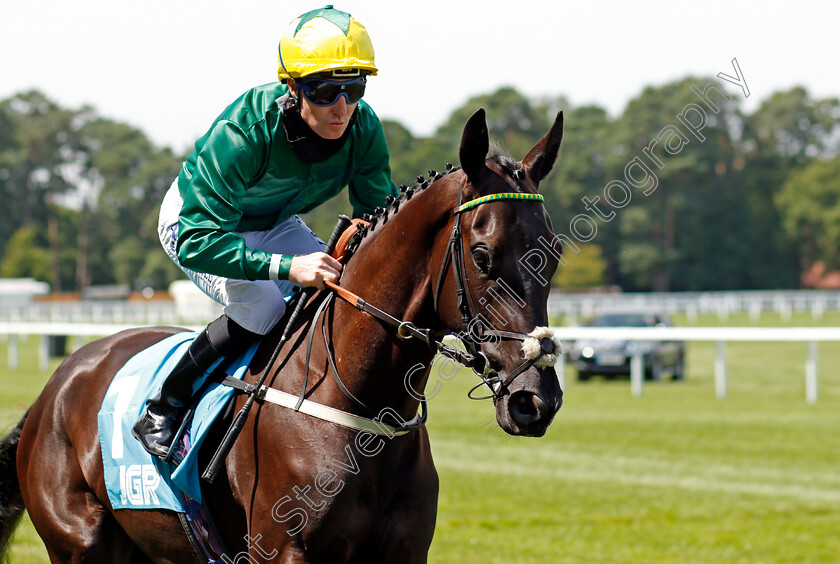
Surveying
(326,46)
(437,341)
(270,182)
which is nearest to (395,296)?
(437,341)

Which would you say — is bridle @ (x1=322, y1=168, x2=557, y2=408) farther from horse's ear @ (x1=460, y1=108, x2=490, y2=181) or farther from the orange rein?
the orange rein

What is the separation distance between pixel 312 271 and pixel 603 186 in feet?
181

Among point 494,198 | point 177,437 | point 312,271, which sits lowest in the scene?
point 177,437

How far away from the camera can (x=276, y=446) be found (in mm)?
2889

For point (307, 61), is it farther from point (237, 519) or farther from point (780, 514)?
point (780, 514)

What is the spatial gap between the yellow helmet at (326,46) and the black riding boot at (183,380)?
2.83 ft

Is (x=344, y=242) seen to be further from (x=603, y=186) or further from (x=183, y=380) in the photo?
(x=603, y=186)

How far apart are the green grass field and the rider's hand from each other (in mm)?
667

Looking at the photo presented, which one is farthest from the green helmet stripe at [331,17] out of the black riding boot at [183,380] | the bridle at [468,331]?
the black riding boot at [183,380]

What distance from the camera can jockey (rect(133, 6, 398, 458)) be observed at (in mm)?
2934

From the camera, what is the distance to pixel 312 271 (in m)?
2.89

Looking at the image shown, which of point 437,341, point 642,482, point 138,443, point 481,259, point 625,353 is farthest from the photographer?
point 625,353

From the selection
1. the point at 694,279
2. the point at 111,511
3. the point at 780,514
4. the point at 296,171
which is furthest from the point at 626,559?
the point at 694,279

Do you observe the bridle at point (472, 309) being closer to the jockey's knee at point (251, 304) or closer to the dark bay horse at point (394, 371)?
the dark bay horse at point (394, 371)
